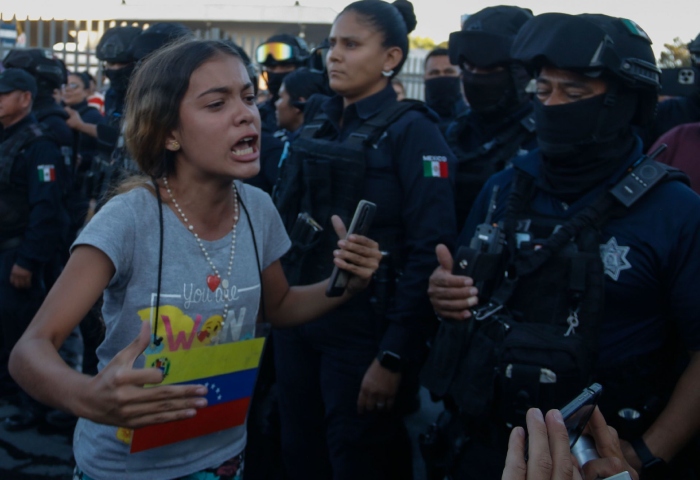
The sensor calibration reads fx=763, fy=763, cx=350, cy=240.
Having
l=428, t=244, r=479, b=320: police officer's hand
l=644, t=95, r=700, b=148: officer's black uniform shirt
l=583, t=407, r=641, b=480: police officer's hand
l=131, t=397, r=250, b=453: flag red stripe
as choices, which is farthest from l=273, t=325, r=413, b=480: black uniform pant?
l=644, t=95, r=700, b=148: officer's black uniform shirt

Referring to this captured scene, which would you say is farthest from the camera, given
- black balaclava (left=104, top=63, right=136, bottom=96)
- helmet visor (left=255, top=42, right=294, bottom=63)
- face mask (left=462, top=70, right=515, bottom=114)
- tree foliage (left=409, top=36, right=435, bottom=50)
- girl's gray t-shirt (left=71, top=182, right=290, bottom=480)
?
tree foliage (left=409, top=36, right=435, bottom=50)

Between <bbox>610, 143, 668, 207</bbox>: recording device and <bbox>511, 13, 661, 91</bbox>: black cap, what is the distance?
325 mm

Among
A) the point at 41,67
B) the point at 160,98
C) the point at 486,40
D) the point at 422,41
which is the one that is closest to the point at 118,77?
the point at 41,67

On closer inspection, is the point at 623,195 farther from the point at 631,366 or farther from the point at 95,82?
the point at 95,82

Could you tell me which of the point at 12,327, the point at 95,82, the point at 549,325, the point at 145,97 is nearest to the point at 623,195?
the point at 549,325

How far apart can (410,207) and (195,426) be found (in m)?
1.43

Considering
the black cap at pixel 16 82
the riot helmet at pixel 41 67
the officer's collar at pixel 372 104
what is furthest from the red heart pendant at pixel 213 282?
the riot helmet at pixel 41 67

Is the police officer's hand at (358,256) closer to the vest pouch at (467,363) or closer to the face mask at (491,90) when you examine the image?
the vest pouch at (467,363)

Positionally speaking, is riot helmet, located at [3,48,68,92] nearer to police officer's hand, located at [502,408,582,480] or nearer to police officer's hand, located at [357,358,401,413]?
police officer's hand, located at [357,358,401,413]

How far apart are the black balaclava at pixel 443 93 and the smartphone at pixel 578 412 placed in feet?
16.5

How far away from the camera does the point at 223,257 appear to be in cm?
225

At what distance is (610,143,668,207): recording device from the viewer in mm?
2371

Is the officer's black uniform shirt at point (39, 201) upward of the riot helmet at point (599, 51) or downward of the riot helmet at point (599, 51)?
downward

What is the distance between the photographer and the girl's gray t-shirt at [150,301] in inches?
80.9
